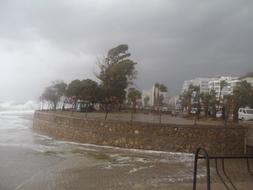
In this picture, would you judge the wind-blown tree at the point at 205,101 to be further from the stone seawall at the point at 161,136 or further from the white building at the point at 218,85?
the stone seawall at the point at 161,136

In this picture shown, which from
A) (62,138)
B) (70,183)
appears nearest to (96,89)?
(62,138)

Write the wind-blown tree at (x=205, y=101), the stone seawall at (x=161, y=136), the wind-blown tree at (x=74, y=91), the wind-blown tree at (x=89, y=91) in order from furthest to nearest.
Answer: the wind-blown tree at (x=74, y=91), the wind-blown tree at (x=89, y=91), the wind-blown tree at (x=205, y=101), the stone seawall at (x=161, y=136)

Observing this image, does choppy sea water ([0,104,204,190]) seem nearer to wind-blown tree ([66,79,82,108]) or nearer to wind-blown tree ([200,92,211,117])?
wind-blown tree ([200,92,211,117])

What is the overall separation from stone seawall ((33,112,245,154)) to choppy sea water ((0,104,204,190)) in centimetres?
59

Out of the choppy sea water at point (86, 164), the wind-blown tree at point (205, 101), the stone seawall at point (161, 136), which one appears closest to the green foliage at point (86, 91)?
the wind-blown tree at point (205, 101)

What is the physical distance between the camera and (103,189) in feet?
31.2

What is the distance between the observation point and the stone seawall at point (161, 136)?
16688mm

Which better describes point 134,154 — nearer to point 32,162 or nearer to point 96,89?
point 32,162

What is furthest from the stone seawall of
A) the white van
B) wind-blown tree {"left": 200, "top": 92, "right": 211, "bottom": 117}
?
the white van

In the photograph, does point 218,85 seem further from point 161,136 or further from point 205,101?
point 161,136

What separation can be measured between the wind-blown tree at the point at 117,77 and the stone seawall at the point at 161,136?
19526 millimetres

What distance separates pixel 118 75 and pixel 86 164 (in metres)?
28.5

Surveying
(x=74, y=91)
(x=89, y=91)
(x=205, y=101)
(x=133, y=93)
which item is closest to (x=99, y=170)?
(x=205, y=101)

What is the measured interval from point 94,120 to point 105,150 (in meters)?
3.24
